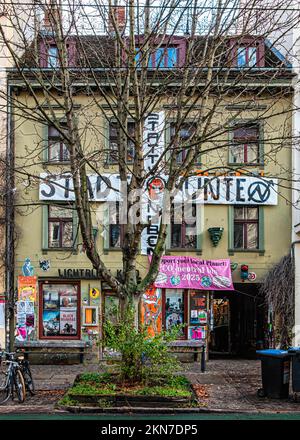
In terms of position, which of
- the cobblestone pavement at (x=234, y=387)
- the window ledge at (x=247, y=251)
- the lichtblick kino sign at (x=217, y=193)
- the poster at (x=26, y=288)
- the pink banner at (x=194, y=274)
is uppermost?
the lichtblick kino sign at (x=217, y=193)

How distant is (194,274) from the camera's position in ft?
66.0

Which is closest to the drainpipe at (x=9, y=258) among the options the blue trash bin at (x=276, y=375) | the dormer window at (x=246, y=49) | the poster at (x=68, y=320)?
the poster at (x=68, y=320)

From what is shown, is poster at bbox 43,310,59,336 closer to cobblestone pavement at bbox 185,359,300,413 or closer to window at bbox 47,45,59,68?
cobblestone pavement at bbox 185,359,300,413

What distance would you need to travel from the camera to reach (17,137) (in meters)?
20.5

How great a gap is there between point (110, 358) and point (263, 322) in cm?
980

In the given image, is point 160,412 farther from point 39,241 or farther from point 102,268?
point 39,241

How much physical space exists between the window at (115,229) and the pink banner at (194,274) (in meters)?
1.73

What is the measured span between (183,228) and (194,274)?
1.66 meters

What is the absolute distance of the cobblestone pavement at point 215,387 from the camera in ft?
39.7

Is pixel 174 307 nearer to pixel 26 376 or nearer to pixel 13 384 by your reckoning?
pixel 26 376

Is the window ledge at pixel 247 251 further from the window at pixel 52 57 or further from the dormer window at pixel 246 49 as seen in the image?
the window at pixel 52 57

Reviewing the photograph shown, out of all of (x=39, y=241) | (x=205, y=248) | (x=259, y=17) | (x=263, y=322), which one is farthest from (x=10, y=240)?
(x=259, y=17)

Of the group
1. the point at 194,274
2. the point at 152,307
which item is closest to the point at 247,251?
the point at 194,274

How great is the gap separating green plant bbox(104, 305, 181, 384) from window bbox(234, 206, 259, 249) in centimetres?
851
